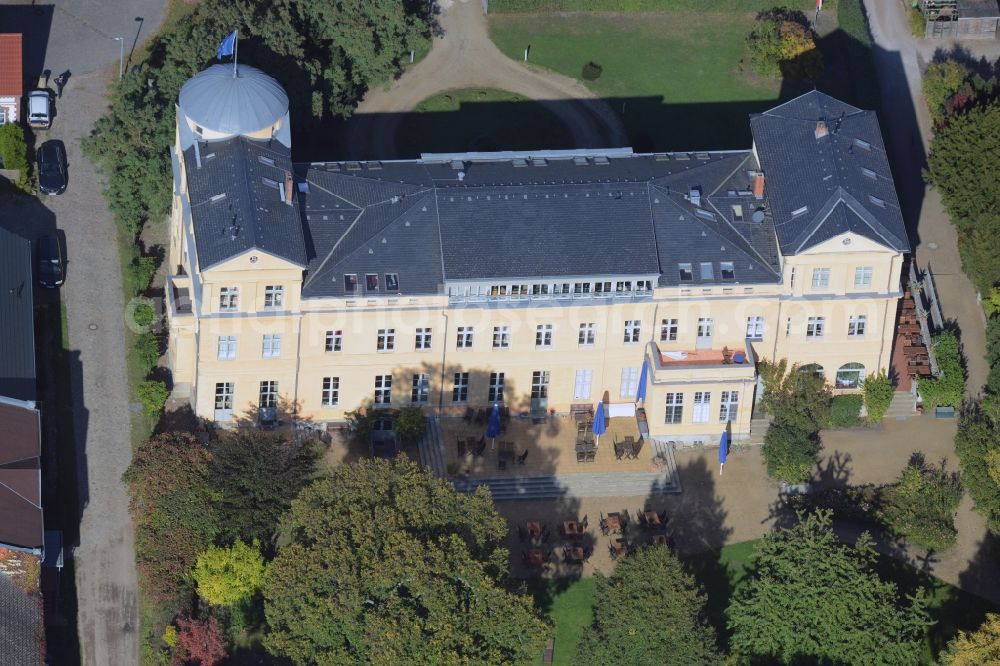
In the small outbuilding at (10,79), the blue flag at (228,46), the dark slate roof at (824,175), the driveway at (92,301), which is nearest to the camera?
the driveway at (92,301)

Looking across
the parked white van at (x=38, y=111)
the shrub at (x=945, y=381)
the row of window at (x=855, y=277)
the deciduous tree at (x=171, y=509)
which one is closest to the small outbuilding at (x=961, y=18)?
the shrub at (x=945, y=381)

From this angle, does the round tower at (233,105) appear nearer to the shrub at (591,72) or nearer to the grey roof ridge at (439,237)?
the grey roof ridge at (439,237)

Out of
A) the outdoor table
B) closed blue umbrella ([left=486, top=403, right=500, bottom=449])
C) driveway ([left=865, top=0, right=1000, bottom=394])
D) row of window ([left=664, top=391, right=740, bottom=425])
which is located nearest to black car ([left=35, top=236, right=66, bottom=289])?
closed blue umbrella ([left=486, top=403, right=500, bottom=449])

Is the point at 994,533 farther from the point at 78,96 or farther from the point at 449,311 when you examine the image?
the point at 78,96

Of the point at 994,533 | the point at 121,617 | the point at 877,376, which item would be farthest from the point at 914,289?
the point at 121,617

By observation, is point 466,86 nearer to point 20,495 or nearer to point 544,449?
point 544,449

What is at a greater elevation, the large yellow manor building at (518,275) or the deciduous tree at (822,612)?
the large yellow manor building at (518,275)
